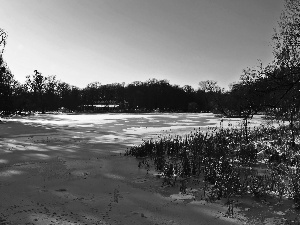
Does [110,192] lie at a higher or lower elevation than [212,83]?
lower

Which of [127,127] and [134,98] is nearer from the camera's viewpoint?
[127,127]

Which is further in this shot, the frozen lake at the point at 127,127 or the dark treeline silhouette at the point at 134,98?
the dark treeline silhouette at the point at 134,98

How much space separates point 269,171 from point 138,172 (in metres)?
3.76

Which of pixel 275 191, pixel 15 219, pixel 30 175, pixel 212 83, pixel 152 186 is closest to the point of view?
pixel 15 219

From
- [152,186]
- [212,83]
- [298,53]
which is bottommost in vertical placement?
[152,186]

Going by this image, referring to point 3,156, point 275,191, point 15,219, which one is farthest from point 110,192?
point 3,156

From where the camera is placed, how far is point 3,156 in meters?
10.3

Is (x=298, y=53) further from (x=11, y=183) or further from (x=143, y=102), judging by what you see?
(x=143, y=102)

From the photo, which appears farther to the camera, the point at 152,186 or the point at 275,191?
the point at 152,186

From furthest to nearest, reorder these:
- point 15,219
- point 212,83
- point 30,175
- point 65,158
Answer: point 212,83 → point 65,158 → point 30,175 → point 15,219

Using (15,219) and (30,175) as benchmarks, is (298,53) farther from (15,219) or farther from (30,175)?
(15,219)

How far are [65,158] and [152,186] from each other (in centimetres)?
467

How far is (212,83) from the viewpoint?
13350 cm

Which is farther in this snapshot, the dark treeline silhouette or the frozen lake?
the dark treeline silhouette
